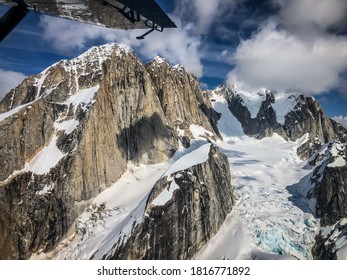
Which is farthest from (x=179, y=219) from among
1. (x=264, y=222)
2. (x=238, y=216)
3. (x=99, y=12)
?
(x=99, y=12)

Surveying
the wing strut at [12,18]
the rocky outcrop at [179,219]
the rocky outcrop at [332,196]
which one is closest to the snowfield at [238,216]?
the rocky outcrop at [179,219]

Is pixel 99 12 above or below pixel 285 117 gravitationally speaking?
below

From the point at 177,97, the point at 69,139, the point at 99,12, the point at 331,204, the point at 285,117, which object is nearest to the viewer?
the point at 99,12

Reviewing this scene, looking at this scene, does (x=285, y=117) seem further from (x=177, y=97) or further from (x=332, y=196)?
(x=332, y=196)

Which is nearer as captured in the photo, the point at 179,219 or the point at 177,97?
the point at 179,219

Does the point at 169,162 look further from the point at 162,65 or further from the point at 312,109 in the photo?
the point at 312,109

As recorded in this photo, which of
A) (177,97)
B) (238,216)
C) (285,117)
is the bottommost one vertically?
(238,216)

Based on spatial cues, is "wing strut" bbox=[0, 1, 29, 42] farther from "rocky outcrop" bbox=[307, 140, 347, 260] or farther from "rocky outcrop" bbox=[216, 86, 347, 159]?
"rocky outcrop" bbox=[216, 86, 347, 159]
